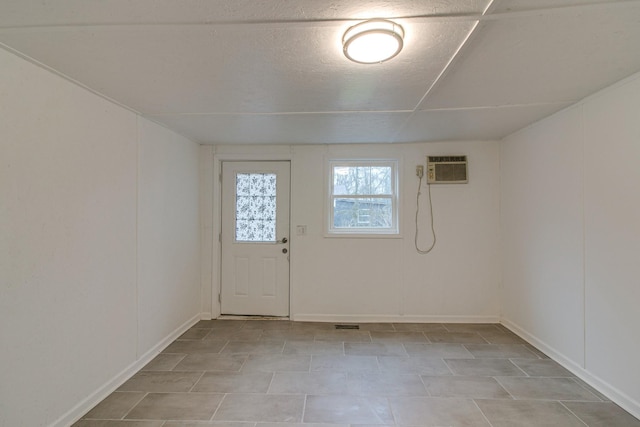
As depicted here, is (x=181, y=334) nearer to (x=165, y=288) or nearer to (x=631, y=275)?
(x=165, y=288)

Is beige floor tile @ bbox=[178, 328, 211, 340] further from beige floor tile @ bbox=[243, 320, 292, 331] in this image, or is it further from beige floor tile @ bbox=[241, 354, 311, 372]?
beige floor tile @ bbox=[241, 354, 311, 372]

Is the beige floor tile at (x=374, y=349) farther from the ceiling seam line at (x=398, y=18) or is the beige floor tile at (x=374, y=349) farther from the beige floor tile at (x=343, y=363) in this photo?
the ceiling seam line at (x=398, y=18)

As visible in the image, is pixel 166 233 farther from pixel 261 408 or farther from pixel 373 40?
pixel 373 40

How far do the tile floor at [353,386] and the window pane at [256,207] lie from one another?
4.15 ft

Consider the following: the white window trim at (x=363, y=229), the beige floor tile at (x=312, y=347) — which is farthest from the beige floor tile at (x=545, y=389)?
the white window trim at (x=363, y=229)

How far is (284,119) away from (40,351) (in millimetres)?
2404

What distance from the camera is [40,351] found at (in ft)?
5.52

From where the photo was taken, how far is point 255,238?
383 centimetres

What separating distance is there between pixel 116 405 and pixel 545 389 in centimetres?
325

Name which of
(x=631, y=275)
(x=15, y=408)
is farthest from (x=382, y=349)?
(x=15, y=408)

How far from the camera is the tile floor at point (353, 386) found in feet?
6.28

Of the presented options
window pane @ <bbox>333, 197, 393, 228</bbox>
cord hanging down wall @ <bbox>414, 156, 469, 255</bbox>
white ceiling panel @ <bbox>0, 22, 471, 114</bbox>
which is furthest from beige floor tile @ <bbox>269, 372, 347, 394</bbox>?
cord hanging down wall @ <bbox>414, 156, 469, 255</bbox>

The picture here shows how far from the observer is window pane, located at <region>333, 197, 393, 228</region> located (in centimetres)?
380

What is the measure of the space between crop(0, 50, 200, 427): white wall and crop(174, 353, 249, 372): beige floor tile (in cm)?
39
